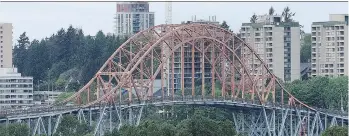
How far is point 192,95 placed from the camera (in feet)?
398

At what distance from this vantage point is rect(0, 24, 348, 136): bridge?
383ft

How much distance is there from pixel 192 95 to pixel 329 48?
46.7m

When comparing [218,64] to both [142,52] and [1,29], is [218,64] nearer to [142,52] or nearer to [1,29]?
[142,52]

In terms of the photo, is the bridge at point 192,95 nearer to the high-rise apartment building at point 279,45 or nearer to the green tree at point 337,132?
the green tree at point 337,132

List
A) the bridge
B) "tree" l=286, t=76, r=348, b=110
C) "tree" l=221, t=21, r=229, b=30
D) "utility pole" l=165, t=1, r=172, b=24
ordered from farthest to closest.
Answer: "tree" l=221, t=21, r=229, b=30
"utility pole" l=165, t=1, r=172, b=24
"tree" l=286, t=76, r=348, b=110
the bridge

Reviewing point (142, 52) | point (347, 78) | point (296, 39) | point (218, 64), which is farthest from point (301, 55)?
point (142, 52)

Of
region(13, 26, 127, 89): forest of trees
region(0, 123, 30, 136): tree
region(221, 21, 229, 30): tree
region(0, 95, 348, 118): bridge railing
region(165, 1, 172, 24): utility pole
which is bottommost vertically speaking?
region(0, 123, 30, 136): tree

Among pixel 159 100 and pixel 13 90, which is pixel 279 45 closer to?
pixel 13 90

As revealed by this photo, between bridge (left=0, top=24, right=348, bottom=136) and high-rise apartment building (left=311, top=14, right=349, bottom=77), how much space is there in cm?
3275

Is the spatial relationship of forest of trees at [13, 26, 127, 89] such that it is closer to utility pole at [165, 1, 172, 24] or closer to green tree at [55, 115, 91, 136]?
utility pole at [165, 1, 172, 24]

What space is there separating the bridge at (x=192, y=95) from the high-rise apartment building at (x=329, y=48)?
107 feet

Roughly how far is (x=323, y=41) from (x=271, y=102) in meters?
40.2

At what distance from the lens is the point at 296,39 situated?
166875mm

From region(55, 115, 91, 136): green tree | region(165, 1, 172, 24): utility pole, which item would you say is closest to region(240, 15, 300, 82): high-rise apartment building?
region(165, 1, 172, 24): utility pole
